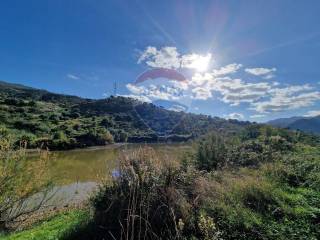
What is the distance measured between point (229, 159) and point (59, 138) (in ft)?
133

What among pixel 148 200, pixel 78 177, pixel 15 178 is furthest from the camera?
pixel 78 177

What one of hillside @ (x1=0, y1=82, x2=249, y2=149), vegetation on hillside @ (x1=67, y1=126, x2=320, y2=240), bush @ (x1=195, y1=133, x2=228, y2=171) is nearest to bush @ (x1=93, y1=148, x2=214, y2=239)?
vegetation on hillside @ (x1=67, y1=126, x2=320, y2=240)

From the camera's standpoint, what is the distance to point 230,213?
6816 mm

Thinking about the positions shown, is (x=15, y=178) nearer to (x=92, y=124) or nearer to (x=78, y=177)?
(x=78, y=177)

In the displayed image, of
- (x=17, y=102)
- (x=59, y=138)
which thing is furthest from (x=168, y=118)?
(x=59, y=138)

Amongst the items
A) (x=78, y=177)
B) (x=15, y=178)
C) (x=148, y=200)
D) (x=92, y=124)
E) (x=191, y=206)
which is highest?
(x=92, y=124)

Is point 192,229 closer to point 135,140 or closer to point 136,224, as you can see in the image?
point 136,224

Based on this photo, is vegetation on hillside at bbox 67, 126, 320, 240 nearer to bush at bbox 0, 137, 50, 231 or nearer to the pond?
the pond

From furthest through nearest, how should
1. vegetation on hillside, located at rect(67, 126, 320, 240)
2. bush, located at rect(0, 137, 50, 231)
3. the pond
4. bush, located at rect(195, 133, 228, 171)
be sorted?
bush, located at rect(195, 133, 228, 171) → the pond → bush, located at rect(0, 137, 50, 231) → vegetation on hillside, located at rect(67, 126, 320, 240)

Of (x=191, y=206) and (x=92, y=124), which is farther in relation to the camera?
(x=92, y=124)

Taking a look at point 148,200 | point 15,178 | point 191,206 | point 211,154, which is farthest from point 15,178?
point 211,154

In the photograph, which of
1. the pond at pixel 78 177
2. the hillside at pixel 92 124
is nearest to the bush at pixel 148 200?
the pond at pixel 78 177

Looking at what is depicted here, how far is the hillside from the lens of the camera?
51553 millimetres

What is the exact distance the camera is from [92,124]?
70625 mm
